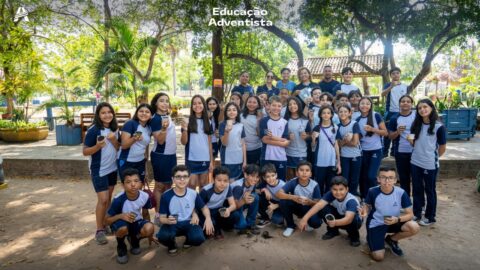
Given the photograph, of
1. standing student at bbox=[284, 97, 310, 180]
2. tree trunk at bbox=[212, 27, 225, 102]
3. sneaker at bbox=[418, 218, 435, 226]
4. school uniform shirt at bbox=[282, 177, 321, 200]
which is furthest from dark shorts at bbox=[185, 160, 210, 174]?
tree trunk at bbox=[212, 27, 225, 102]

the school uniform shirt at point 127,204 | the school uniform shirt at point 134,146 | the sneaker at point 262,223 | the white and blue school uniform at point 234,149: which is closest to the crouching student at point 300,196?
the sneaker at point 262,223

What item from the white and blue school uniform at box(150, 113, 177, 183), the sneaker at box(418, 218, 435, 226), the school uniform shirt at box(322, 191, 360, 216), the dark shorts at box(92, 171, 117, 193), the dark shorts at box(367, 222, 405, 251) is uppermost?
the white and blue school uniform at box(150, 113, 177, 183)

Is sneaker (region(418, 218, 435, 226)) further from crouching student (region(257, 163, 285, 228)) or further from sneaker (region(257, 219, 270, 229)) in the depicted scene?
sneaker (region(257, 219, 270, 229))

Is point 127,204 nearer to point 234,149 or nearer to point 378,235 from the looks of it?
point 234,149

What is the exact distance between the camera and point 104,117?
13.5ft

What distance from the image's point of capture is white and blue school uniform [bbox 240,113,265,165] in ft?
16.7

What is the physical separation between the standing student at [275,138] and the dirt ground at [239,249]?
952 millimetres

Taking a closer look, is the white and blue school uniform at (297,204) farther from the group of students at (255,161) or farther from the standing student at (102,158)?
the standing student at (102,158)

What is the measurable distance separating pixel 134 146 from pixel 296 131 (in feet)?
7.37

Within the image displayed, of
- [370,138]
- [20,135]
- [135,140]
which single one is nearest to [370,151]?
[370,138]

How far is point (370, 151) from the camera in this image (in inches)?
195

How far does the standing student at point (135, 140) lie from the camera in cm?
412

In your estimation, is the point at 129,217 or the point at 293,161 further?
the point at 293,161

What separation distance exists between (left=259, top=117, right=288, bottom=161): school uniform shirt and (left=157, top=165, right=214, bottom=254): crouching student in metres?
1.41
